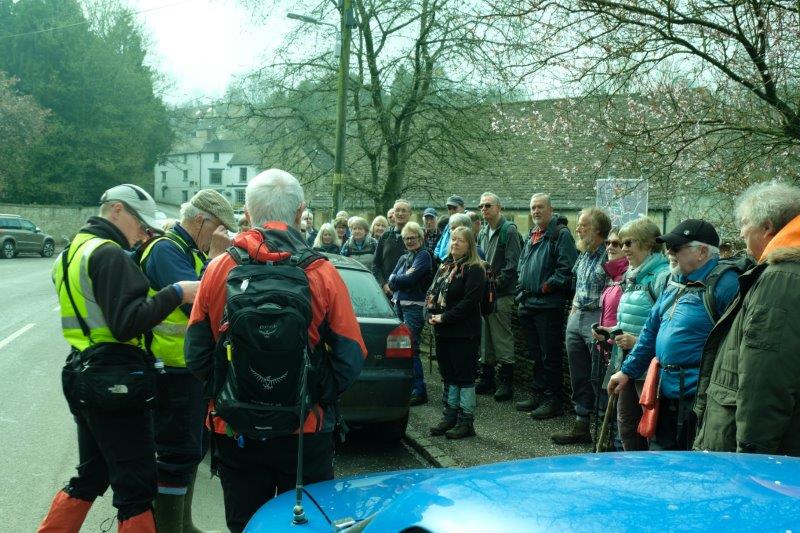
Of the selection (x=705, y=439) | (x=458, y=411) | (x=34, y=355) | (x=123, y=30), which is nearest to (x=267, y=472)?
(x=705, y=439)

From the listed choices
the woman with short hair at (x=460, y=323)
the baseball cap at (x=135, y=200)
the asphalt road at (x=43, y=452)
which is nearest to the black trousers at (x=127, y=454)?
the baseball cap at (x=135, y=200)

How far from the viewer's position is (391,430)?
276 inches

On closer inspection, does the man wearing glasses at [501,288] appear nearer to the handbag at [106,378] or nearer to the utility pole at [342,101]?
the handbag at [106,378]

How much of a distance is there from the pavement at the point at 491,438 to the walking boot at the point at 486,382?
358mm

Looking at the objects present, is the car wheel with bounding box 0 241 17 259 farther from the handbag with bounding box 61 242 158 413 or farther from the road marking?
the handbag with bounding box 61 242 158 413

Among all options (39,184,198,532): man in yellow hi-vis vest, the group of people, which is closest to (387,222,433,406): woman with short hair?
the group of people

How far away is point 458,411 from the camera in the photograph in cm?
718

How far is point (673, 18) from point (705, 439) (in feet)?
15.7

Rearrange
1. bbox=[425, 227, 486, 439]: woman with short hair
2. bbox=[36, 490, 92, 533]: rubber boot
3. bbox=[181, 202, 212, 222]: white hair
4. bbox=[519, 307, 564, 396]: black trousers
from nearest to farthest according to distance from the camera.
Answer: bbox=[36, 490, 92, 533]: rubber boot, bbox=[181, 202, 212, 222]: white hair, bbox=[425, 227, 486, 439]: woman with short hair, bbox=[519, 307, 564, 396]: black trousers

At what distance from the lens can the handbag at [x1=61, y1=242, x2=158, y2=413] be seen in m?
3.48

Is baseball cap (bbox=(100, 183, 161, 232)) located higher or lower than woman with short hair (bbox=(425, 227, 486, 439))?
higher

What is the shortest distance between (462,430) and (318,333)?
417 cm

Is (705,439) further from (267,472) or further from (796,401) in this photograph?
(267,472)

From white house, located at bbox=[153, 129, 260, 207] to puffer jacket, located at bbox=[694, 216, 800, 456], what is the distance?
99996 mm
